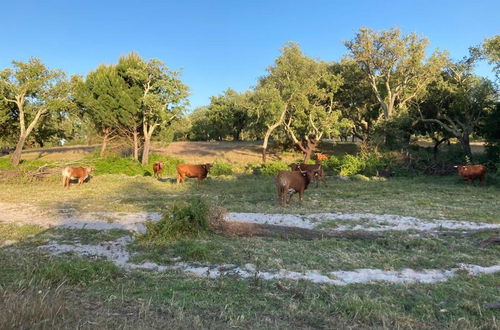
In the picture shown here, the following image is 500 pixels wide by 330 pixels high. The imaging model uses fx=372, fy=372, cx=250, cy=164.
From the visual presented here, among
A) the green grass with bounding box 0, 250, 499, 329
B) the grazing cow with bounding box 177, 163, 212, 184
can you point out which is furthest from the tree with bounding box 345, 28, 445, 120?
the green grass with bounding box 0, 250, 499, 329

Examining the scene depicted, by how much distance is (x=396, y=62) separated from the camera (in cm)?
2920

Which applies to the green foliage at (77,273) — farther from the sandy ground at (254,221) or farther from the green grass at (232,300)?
the sandy ground at (254,221)

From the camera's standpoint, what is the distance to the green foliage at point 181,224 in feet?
24.9

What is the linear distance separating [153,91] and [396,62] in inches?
745

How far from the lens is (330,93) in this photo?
3048 centimetres

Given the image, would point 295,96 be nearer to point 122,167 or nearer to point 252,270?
point 122,167

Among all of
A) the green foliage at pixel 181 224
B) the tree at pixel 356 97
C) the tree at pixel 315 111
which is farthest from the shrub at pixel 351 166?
the green foliage at pixel 181 224

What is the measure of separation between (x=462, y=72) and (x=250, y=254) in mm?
27414

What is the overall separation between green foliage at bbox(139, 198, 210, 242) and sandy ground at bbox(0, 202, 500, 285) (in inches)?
23.0

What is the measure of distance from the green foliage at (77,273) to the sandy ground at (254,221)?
0.52 m

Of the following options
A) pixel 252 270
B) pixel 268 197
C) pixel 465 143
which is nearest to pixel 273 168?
pixel 268 197

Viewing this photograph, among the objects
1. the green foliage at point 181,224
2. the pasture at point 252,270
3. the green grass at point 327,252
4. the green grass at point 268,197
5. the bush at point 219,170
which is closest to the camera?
the pasture at point 252,270

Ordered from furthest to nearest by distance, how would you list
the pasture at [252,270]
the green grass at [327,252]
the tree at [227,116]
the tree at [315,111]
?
the tree at [227,116] < the tree at [315,111] < the green grass at [327,252] < the pasture at [252,270]

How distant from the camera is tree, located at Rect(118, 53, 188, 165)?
86.5 ft
